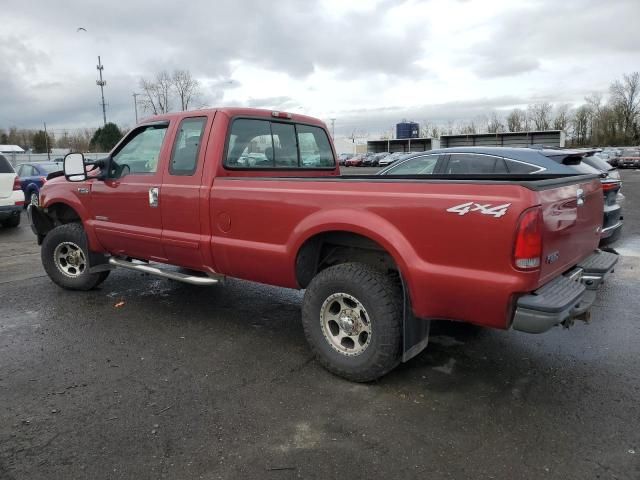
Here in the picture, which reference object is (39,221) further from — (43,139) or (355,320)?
(43,139)

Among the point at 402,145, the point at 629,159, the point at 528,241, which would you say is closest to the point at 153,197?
the point at 528,241

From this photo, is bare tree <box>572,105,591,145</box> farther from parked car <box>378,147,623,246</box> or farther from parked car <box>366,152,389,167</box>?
parked car <box>378,147,623,246</box>

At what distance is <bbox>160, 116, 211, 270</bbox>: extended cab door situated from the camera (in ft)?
14.4

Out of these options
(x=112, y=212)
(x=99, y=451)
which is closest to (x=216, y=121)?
(x=112, y=212)

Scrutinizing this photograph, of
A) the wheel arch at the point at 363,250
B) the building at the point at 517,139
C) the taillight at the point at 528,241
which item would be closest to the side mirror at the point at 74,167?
the wheel arch at the point at 363,250

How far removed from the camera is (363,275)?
139 inches

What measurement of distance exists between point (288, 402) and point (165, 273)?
6.88ft

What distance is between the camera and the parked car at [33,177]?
1458cm

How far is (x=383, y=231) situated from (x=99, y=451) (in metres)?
2.13

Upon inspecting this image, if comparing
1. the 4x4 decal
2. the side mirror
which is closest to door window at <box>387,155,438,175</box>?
the side mirror

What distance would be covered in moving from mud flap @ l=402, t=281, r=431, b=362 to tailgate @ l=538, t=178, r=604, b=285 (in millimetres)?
861

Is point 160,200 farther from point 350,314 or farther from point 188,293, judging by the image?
point 350,314

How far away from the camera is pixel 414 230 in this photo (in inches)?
125

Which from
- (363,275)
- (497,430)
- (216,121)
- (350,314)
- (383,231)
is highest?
(216,121)
